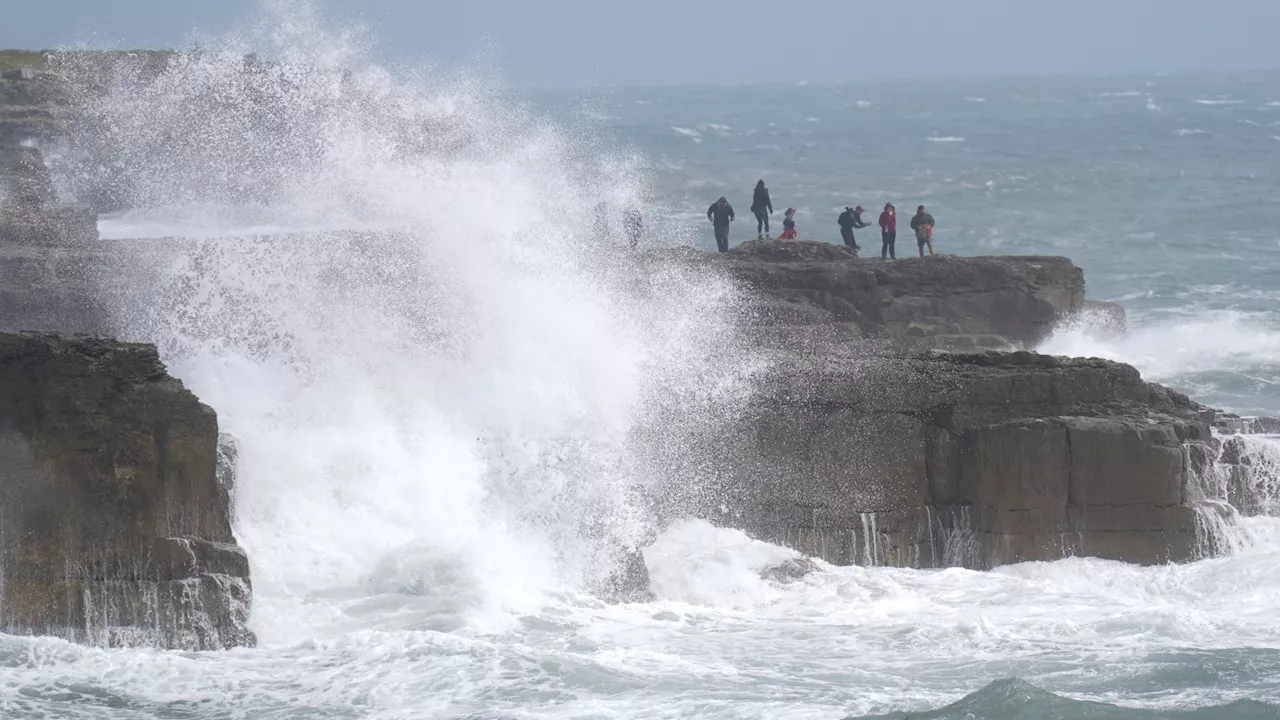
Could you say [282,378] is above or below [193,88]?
below

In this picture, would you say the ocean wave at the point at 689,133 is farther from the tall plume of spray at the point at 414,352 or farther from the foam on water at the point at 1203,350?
the tall plume of spray at the point at 414,352

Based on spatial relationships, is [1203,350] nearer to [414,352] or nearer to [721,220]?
[721,220]

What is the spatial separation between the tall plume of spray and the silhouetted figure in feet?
2.60

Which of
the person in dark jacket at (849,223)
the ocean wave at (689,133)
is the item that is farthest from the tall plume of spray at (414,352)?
the ocean wave at (689,133)

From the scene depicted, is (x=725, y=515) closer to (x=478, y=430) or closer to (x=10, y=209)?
(x=478, y=430)

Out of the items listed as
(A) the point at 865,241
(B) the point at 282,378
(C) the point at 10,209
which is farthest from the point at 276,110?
(A) the point at 865,241

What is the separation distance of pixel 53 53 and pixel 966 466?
25.3 metres

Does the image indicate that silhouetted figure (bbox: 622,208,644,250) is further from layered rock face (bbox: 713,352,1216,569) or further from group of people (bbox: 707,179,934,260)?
layered rock face (bbox: 713,352,1216,569)

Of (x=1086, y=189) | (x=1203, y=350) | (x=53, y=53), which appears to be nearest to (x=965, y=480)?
(x=1203, y=350)

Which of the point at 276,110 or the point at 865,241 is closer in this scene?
the point at 276,110

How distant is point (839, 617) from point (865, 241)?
87.2 feet

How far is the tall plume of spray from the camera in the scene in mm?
17109

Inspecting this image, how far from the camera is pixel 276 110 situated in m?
27.6

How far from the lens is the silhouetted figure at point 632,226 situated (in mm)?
27078
